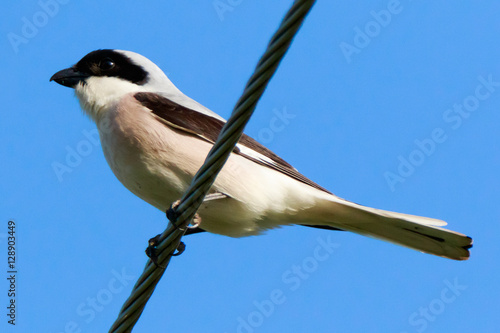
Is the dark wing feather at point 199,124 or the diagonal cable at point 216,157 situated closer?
the diagonal cable at point 216,157

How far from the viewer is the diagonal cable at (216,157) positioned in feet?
6.76

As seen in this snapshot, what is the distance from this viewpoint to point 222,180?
158 inches

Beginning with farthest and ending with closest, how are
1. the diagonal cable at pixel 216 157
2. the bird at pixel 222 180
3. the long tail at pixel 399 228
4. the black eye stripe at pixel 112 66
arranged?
the black eye stripe at pixel 112 66 < the long tail at pixel 399 228 < the bird at pixel 222 180 < the diagonal cable at pixel 216 157

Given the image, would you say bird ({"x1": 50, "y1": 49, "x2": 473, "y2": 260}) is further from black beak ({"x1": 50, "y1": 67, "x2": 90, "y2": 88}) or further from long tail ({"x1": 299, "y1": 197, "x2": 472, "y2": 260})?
black beak ({"x1": 50, "y1": 67, "x2": 90, "y2": 88})

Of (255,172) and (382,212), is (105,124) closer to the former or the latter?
(255,172)

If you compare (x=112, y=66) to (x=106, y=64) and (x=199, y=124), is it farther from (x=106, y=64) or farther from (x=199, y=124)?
(x=199, y=124)

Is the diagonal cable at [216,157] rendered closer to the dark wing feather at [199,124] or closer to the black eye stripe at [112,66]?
the dark wing feather at [199,124]

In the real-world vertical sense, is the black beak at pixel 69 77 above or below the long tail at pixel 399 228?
below

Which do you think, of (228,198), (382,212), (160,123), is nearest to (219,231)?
(228,198)

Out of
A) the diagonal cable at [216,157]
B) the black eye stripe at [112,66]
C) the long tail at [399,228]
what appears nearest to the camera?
the diagonal cable at [216,157]

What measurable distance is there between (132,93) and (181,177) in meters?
0.91

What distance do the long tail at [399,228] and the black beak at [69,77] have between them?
6.72 feet

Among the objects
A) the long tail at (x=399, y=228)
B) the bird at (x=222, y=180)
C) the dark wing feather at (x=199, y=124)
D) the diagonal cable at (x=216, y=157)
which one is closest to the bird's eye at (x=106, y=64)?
the bird at (x=222, y=180)

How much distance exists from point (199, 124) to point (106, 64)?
1163 millimetres
